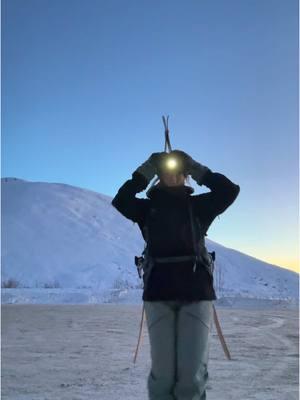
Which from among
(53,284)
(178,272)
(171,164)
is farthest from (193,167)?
(53,284)

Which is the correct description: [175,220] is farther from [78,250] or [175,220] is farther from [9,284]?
[78,250]

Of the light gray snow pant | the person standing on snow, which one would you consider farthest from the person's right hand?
the light gray snow pant

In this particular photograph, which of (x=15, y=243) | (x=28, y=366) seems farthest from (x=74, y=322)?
(x=15, y=243)

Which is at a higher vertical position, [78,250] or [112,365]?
[78,250]

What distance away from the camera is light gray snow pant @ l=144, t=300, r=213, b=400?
3217 mm

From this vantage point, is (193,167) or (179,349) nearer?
(179,349)

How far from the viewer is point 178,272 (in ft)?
10.9

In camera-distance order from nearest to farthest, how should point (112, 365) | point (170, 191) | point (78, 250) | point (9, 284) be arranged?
point (170, 191), point (112, 365), point (9, 284), point (78, 250)

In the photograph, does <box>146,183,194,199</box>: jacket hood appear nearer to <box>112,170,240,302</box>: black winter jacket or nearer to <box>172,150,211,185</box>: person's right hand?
<box>112,170,240,302</box>: black winter jacket

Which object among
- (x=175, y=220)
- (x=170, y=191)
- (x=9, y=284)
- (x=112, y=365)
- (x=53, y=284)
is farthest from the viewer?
(x=53, y=284)

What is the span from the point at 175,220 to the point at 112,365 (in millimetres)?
4964

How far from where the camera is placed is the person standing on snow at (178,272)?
3.24 m

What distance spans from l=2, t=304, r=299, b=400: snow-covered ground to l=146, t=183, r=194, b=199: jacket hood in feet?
9.58

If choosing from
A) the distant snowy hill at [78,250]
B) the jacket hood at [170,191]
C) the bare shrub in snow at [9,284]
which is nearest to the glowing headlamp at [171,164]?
the jacket hood at [170,191]
